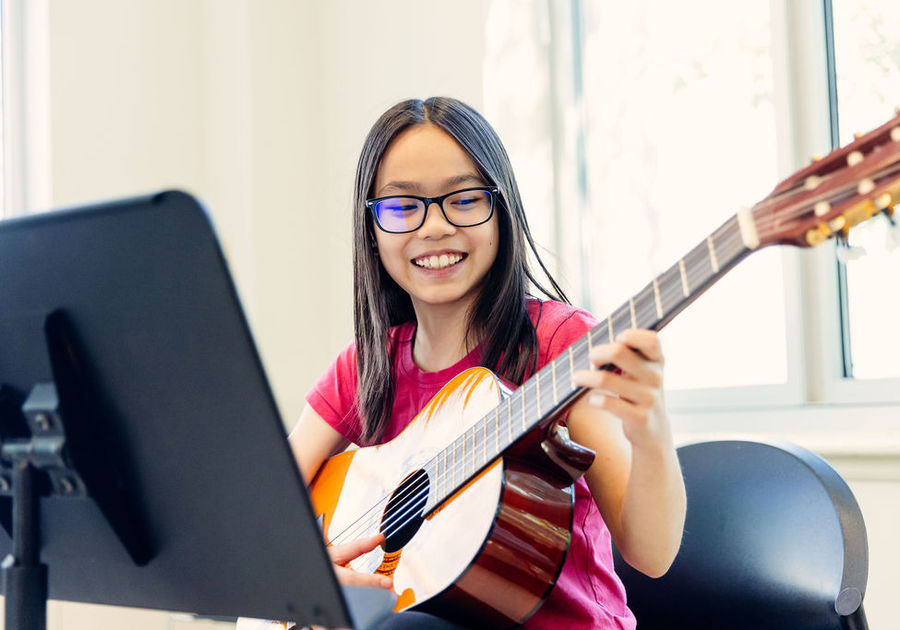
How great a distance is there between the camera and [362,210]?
1.41 meters

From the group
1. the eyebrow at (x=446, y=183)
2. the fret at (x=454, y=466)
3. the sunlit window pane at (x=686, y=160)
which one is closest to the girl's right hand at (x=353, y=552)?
the fret at (x=454, y=466)

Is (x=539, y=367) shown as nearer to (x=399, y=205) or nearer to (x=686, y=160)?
(x=399, y=205)

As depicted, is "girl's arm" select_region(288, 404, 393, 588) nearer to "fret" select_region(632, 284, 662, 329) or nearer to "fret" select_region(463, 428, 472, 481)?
"fret" select_region(463, 428, 472, 481)

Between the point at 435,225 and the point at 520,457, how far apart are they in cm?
41

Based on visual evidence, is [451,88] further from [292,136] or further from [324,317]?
[324,317]

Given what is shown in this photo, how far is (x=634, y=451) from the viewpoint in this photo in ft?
3.34

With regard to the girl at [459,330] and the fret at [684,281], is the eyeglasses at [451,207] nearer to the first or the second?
the girl at [459,330]

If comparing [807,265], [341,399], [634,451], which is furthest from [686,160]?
[634,451]

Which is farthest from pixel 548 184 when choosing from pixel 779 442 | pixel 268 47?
pixel 779 442

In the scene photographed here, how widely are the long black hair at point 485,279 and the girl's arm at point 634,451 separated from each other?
0.54 ft

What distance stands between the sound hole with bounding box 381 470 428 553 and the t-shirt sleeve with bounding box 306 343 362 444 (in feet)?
1.00

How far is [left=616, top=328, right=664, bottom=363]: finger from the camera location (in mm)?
876

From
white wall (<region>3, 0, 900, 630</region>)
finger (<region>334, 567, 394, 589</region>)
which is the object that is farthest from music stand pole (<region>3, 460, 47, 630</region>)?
white wall (<region>3, 0, 900, 630</region>)

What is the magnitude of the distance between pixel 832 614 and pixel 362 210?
82 centimetres
